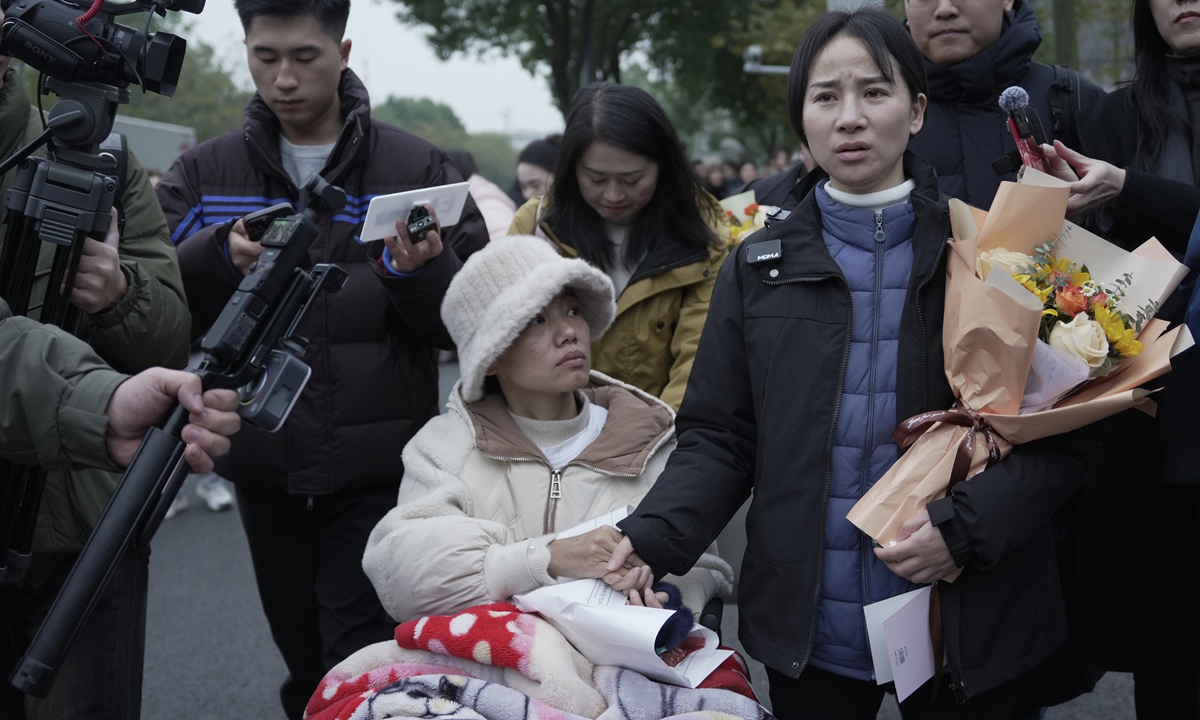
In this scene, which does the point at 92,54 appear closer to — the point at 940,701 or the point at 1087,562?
the point at 940,701

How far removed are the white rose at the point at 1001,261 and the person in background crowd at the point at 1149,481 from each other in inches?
22.4

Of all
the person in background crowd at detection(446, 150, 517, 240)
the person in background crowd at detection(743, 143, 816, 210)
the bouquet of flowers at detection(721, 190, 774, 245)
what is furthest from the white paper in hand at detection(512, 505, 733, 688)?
the person in background crowd at detection(446, 150, 517, 240)

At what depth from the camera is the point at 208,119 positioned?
39.6 m

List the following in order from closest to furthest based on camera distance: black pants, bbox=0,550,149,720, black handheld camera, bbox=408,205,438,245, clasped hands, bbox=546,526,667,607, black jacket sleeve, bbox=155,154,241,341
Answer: clasped hands, bbox=546,526,667,607 → black pants, bbox=0,550,149,720 → black handheld camera, bbox=408,205,438,245 → black jacket sleeve, bbox=155,154,241,341

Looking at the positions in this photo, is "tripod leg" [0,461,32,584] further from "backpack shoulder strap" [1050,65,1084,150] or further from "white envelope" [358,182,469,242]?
"backpack shoulder strap" [1050,65,1084,150]

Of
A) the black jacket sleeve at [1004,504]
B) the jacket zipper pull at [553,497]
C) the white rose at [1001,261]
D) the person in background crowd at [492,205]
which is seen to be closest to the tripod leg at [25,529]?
the jacket zipper pull at [553,497]

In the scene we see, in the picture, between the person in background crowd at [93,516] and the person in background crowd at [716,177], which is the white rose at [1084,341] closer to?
the person in background crowd at [93,516]

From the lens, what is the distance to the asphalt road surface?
14.7 ft

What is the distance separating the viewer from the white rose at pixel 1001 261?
2.24 meters

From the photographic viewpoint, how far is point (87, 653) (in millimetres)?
2520

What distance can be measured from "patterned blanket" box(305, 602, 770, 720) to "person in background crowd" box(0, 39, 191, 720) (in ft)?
1.76

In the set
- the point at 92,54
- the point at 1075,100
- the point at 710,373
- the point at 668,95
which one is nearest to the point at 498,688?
the point at 710,373

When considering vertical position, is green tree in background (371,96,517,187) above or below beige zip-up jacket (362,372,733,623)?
below

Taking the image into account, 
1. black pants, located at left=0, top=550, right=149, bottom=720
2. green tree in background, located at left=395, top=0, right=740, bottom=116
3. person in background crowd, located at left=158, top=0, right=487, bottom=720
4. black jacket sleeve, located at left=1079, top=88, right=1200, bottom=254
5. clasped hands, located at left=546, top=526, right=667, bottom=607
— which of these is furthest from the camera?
green tree in background, located at left=395, top=0, right=740, bottom=116
